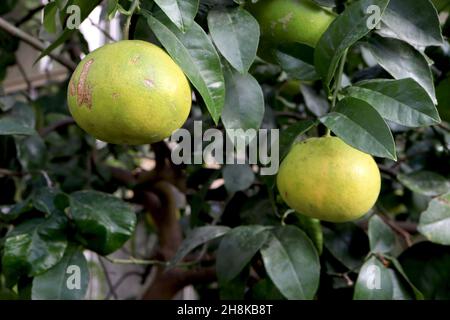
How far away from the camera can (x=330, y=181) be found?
599mm

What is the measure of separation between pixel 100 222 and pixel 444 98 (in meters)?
0.54

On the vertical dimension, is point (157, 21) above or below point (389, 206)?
above

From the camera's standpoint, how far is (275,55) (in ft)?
2.25

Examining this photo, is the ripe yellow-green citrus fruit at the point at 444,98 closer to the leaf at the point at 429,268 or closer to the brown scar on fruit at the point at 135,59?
the leaf at the point at 429,268

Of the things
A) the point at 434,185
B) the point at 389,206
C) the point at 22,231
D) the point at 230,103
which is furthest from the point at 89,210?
the point at 389,206

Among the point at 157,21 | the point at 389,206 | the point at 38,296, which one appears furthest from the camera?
the point at 389,206

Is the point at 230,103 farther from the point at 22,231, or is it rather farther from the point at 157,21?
the point at 22,231

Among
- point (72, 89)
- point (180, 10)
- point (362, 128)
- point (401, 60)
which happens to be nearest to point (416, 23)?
point (401, 60)

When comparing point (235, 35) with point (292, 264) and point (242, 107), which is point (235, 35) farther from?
point (292, 264)

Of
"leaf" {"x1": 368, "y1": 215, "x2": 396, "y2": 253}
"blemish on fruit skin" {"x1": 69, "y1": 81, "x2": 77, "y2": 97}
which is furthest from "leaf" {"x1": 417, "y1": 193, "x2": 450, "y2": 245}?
"blemish on fruit skin" {"x1": 69, "y1": 81, "x2": 77, "y2": 97}

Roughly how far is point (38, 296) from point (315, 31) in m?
0.53

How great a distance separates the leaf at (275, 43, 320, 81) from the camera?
2.21ft

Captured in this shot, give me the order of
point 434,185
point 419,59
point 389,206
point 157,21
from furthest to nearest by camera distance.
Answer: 1. point 389,206
2. point 434,185
3. point 419,59
4. point 157,21

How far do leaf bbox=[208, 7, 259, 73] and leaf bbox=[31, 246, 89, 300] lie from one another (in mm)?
414
